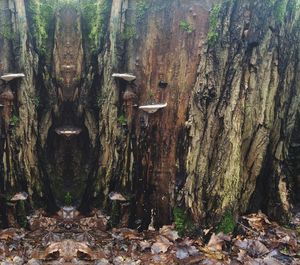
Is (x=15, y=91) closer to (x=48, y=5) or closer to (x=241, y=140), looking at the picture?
Result: (x=48, y=5)

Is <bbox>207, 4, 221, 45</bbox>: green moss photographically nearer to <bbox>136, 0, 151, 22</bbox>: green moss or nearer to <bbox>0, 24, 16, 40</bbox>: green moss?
<bbox>136, 0, 151, 22</bbox>: green moss

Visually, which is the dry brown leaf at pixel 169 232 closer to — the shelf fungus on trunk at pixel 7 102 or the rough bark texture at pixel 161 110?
the rough bark texture at pixel 161 110

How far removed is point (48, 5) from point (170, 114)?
2.99 metres

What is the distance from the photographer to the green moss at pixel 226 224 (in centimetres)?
583

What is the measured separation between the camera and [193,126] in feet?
19.2

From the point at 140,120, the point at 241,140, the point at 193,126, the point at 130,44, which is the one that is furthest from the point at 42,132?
the point at 241,140

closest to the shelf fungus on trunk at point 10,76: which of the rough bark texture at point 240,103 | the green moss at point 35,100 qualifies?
the green moss at point 35,100

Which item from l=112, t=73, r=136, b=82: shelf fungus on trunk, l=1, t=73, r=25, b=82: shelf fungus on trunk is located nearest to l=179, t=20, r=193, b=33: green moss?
l=112, t=73, r=136, b=82: shelf fungus on trunk

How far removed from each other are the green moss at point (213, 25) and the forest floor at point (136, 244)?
308 cm

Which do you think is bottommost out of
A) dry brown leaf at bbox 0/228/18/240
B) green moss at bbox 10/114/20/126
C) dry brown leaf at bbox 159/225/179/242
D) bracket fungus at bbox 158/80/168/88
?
dry brown leaf at bbox 0/228/18/240

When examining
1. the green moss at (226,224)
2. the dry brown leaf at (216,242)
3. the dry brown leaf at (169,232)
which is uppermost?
the green moss at (226,224)

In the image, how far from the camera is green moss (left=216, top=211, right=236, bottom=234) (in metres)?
5.83

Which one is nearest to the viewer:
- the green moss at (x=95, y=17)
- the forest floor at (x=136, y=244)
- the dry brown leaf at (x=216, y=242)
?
the forest floor at (x=136, y=244)

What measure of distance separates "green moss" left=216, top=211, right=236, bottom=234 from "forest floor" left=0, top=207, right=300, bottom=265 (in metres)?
0.12
